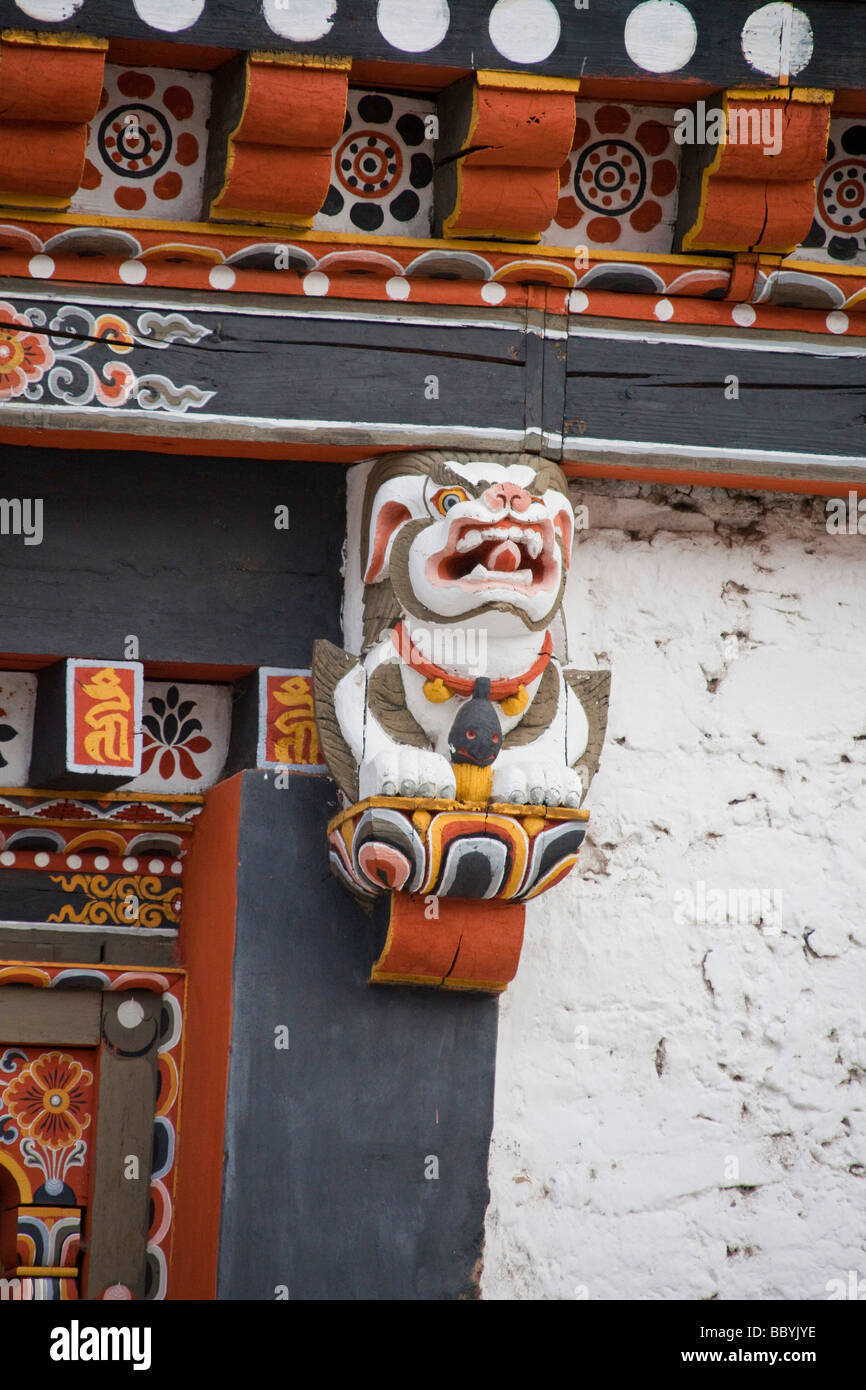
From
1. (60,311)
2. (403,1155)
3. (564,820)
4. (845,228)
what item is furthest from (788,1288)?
(60,311)

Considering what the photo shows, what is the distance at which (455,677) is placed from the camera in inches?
133

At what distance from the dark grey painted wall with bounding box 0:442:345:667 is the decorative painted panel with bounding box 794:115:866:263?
3.23 ft

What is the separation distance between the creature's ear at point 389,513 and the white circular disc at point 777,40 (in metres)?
0.92

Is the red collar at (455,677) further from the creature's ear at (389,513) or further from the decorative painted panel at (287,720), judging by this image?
the decorative painted panel at (287,720)

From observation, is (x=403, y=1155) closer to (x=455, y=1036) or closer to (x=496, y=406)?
(x=455, y=1036)

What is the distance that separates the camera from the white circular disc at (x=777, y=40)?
3.41m

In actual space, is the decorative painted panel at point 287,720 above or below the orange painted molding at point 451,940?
above

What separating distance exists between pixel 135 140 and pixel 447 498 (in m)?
0.83

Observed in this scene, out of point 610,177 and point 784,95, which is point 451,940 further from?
point 784,95

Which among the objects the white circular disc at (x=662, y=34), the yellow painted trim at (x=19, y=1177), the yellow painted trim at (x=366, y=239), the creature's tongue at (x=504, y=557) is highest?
the white circular disc at (x=662, y=34)

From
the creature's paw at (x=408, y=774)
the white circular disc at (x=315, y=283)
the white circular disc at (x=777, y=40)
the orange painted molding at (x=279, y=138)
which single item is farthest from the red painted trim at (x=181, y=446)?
the white circular disc at (x=777, y=40)

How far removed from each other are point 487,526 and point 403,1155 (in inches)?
42.5
